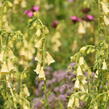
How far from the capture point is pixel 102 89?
11.4 feet

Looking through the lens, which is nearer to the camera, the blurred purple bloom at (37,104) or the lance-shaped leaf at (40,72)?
the lance-shaped leaf at (40,72)

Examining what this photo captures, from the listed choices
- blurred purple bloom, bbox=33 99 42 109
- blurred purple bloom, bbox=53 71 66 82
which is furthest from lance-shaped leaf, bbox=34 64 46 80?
blurred purple bloom, bbox=53 71 66 82

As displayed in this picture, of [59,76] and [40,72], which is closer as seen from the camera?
[40,72]

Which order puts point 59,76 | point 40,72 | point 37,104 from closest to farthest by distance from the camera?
1. point 40,72
2. point 37,104
3. point 59,76

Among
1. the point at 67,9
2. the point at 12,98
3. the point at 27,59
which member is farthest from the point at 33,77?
the point at 67,9

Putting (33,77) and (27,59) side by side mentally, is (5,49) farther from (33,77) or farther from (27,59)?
(27,59)

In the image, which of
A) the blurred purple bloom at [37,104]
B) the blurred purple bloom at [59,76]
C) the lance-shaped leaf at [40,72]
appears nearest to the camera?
the lance-shaped leaf at [40,72]

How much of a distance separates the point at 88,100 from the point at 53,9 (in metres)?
4.68

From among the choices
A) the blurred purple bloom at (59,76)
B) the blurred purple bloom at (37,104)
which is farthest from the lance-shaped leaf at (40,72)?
the blurred purple bloom at (59,76)

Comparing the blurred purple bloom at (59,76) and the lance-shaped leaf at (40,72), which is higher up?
the lance-shaped leaf at (40,72)

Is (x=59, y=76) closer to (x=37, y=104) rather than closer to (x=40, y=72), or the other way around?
(x=37, y=104)

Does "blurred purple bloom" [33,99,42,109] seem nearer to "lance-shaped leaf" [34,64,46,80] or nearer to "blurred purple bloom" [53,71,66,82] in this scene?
"blurred purple bloom" [53,71,66,82]

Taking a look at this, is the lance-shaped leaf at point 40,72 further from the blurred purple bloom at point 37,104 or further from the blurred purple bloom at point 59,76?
the blurred purple bloom at point 59,76

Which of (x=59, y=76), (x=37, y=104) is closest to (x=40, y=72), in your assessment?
(x=37, y=104)
